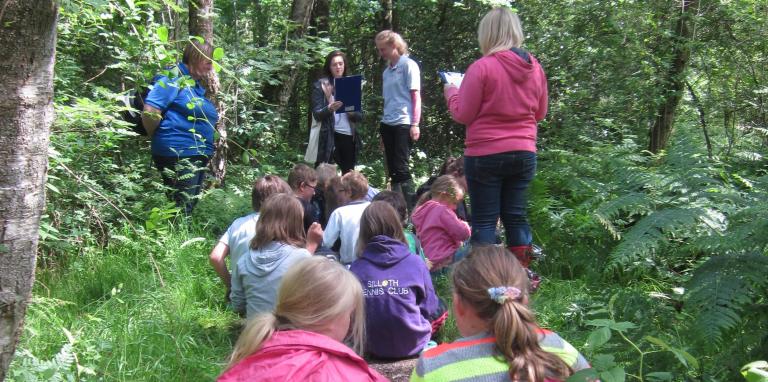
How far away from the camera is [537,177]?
6199mm

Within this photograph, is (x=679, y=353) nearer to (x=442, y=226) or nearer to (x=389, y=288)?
(x=389, y=288)

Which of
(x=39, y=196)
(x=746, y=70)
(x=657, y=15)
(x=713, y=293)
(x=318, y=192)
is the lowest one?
(x=318, y=192)

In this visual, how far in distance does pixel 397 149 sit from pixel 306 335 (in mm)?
4794

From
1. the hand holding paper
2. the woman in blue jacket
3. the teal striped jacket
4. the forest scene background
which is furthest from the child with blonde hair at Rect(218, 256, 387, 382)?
the woman in blue jacket

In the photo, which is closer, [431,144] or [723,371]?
[723,371]

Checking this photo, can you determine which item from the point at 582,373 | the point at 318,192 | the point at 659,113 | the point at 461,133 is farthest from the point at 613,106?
the point at 582,373

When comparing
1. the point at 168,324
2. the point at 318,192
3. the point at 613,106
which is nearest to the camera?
the point at 168,324

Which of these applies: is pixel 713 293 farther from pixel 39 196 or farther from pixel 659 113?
pixel 659 113

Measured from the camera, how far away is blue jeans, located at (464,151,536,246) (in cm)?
414

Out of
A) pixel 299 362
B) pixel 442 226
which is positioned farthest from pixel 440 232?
pixel 299 362

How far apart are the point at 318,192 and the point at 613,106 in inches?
147

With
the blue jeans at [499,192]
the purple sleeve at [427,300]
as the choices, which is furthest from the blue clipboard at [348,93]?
the purple sleeve at [427,300]

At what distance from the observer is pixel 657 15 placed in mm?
7680

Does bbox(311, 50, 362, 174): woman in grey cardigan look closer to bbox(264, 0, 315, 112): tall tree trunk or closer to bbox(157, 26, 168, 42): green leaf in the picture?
bbox(264, 0, 315, 112): tall tree trunk
